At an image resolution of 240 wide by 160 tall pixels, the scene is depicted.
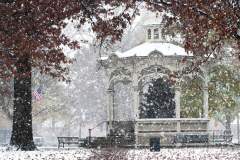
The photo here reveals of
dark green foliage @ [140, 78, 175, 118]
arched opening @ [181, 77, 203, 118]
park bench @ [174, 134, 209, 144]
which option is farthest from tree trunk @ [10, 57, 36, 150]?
arched opening @ [181, 77, 203, 118]

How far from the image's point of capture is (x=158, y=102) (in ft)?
130

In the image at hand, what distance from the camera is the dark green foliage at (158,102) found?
3944 cm

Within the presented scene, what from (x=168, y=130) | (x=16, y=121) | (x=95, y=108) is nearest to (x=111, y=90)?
(x=168, y=130)

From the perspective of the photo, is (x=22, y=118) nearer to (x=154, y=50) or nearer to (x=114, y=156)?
(x=114, y=156)

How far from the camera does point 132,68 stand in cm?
3691

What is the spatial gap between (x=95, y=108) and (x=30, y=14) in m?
65.7

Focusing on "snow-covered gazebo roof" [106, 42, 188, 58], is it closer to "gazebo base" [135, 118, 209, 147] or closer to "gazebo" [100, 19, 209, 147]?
"gazebo" [100, 19, 209, 147]

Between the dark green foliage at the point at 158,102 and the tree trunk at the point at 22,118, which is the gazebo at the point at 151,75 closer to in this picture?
the dark green foliage at the point at 158,102

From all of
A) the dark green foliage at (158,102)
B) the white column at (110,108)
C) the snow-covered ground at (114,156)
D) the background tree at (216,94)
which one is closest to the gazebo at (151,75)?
the white column at (110,108)

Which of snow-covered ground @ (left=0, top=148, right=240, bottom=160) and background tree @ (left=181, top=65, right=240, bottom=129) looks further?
background tree @ (left=181, top=65, right=240, bottom=129)

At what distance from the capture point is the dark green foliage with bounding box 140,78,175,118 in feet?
129

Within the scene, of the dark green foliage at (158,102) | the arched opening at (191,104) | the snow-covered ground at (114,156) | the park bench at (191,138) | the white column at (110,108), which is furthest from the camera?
the arched opening at (191,104)

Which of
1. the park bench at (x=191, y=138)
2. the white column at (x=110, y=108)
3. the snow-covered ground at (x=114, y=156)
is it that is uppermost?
the white column at (x=110, y=108)

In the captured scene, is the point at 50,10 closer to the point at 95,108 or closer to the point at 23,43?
the point at 23,43
